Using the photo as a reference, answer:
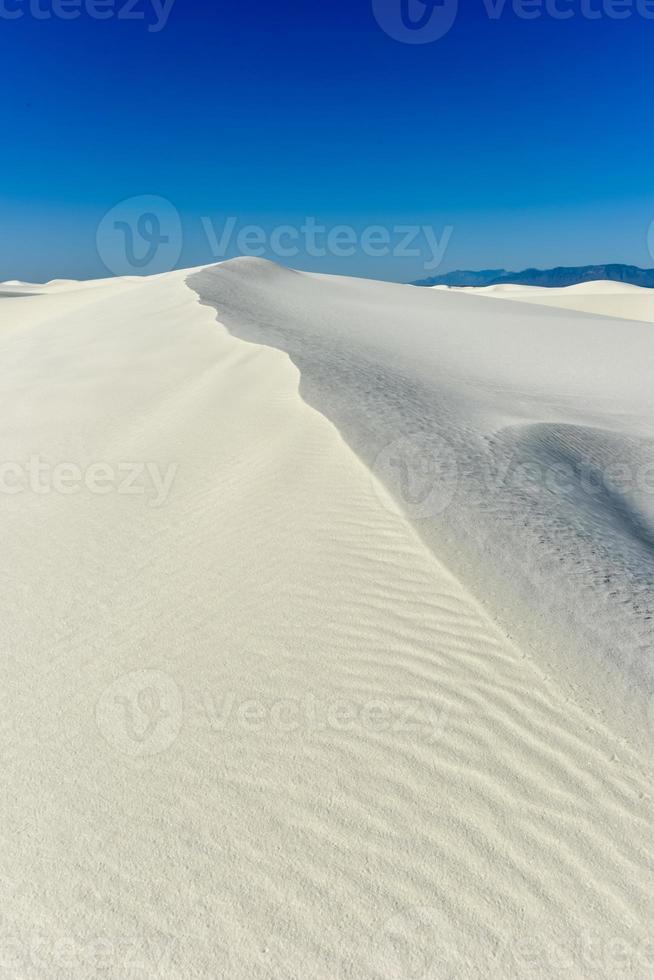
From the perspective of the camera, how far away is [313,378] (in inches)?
276

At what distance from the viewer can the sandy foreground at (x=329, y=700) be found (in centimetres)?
210

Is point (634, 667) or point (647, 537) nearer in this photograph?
point (634, 667)

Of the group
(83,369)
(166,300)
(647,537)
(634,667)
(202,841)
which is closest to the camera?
(202,841)

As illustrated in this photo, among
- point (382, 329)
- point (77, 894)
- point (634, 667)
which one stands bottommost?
point (77, 894)

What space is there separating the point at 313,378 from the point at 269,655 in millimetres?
4325

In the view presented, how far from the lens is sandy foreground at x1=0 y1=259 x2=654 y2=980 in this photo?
2.10 meters

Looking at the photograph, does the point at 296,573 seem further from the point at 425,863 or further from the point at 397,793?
the point at 425,863

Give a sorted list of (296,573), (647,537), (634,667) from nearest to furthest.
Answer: (634,667) < (296,573) < (647,537)

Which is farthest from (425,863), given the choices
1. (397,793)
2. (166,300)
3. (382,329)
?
(166,300)

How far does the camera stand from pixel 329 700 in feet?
9.55

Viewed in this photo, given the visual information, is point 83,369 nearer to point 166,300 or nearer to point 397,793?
point 166,300

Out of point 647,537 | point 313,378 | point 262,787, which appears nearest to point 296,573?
point 262,787

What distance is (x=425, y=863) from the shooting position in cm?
226

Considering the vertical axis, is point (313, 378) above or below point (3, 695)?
above
